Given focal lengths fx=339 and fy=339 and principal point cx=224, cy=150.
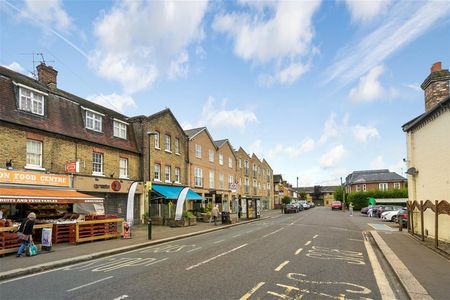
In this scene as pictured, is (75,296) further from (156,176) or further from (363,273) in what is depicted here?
(156,176)

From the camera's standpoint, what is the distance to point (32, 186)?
17578mm

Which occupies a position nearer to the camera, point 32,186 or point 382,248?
point 382,248

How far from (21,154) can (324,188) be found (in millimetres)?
154701

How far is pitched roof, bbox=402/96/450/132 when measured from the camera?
14.5m

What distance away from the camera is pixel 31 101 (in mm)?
19250

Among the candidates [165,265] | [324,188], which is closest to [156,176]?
[165,265]

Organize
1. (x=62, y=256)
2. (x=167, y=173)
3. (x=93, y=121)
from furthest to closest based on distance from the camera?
(x=167, y=173) < (x=93, y=121) < (x=62, y=256)

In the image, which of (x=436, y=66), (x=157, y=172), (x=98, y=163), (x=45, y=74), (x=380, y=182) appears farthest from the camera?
(x=380, y=182)

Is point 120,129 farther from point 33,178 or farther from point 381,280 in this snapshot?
point 381,280

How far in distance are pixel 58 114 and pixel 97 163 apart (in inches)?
167

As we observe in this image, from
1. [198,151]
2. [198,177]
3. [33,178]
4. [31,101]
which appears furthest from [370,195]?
[31,101]

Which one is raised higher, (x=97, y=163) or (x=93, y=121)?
(x=93, y=121)

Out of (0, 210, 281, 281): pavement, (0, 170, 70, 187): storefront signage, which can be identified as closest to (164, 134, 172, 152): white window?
(0, 170, 70, 187): storefront signage

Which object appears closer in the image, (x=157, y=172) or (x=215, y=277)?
(x=215, y=277)
